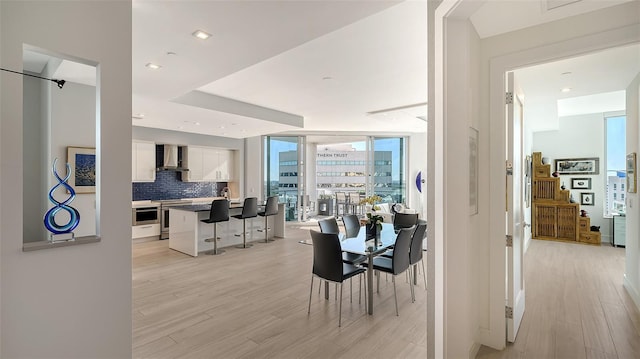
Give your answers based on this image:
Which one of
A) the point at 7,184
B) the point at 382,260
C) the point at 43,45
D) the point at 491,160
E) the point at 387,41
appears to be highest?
the point at 387,41

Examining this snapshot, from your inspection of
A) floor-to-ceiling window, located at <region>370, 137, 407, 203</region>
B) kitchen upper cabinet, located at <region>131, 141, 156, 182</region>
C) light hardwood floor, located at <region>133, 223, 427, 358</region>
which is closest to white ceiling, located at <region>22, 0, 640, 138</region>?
kitchen upper cabinet, located at <region>131, 141, 156, 182</region>

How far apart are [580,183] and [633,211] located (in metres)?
4.84

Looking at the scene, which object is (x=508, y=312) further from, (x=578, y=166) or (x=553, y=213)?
(x=578, y=166)

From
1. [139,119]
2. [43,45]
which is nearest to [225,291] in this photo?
[43,45]

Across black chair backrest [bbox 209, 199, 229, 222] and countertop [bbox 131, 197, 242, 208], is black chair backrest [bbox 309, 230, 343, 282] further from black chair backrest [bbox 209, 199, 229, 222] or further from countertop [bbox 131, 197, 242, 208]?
countertop [bbox 131, 197, 242, 208]

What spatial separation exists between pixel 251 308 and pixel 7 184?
2.44 m

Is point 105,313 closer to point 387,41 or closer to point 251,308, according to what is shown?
point 251,308

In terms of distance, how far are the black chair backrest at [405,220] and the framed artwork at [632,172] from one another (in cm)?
257

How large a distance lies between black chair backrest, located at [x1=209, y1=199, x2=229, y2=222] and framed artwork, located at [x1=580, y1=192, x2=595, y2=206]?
8555 mm

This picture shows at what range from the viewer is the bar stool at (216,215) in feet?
18.7

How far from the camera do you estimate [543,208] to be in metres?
7.73

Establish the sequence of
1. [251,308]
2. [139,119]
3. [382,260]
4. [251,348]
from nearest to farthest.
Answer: [251,348] → [251,308] → [382,260] → [139,119]

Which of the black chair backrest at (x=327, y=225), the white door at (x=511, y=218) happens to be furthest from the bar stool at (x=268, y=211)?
the white door at (x=511, y=218)

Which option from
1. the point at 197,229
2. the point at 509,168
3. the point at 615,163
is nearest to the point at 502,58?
the point at 509,168
